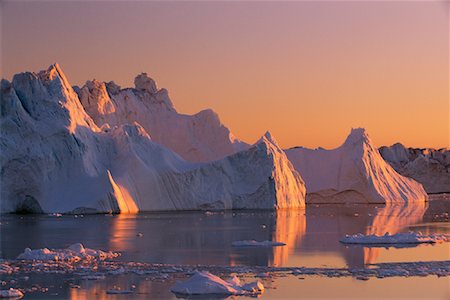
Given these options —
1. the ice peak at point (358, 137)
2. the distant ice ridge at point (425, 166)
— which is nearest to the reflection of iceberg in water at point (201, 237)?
the ice peak at point (358, 137)

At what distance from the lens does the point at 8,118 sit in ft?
88.0

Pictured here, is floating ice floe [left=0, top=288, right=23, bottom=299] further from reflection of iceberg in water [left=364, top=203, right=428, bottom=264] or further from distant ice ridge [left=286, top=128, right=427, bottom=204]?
distant ice ridge [left=286, top=128, right=427, bottom=204]

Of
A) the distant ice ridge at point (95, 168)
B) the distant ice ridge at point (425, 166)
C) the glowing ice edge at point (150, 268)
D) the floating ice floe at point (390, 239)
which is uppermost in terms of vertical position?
the distant ice ridge at point (425, 166)

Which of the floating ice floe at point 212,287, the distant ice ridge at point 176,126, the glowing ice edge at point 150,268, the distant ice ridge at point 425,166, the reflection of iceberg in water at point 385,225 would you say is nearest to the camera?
the floating ice floe at point 212,287

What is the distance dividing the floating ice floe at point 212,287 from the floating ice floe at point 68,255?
11.8 feet

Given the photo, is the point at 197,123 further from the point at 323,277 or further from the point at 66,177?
the point at 323,277

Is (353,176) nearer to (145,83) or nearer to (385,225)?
(145,83)

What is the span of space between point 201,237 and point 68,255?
489 cm

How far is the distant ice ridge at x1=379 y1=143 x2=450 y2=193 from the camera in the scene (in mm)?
57344

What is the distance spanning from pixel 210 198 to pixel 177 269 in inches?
743

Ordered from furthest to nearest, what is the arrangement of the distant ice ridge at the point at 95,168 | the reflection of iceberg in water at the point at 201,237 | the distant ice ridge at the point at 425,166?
the distant ice ridge at the point at 425,166, the distant ice ridge at the point at 95,168, the reflection of iceberg in water at the point at 201,237

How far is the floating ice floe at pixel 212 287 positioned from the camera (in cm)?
961

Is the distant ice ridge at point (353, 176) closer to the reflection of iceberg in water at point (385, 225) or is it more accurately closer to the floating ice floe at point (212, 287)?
the reflection of iceberg in water at point (385, 225)

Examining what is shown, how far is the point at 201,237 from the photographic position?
17547 millimetres
